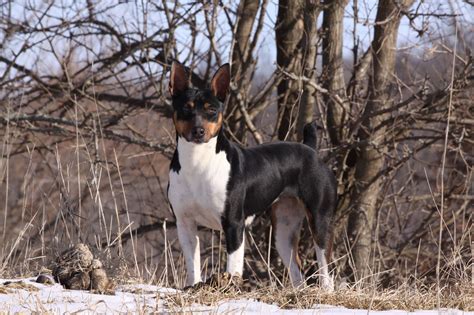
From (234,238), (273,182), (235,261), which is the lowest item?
(235,261)

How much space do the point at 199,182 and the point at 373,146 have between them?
340 centimetres

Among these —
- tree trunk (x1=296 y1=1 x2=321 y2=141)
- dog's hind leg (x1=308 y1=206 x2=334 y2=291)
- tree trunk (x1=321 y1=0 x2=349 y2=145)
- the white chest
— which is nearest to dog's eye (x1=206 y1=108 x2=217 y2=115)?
the white chest

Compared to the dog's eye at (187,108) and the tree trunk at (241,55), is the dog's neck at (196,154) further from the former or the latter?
the tree trunk at (241,55)

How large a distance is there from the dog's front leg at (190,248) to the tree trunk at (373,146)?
333 cm

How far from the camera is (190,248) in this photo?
5973mm

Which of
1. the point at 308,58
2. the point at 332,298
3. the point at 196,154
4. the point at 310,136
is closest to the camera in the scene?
the point at 332,298

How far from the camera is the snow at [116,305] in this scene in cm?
405

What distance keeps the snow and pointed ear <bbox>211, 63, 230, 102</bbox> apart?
1600mm

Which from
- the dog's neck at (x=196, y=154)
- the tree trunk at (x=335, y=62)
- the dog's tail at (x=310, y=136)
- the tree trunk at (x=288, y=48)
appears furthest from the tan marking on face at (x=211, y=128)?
the tree trunk at (x=288, y=48)

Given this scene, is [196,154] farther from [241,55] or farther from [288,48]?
[288,48]

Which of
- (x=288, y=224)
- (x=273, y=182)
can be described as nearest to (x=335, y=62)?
(x=288, y=224)

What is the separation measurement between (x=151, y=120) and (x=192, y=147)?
16.1ft

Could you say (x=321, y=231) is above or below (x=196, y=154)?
below

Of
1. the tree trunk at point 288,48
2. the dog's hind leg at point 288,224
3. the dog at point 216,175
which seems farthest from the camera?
the tree trunk at point 288,48
